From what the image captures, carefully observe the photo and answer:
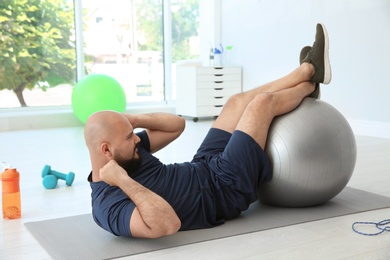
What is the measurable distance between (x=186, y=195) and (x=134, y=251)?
12.4 inches

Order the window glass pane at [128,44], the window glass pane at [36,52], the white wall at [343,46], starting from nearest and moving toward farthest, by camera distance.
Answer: the white wall at [343,46] < the window glass pane at [36,52] < the window glass pane at [128,44]

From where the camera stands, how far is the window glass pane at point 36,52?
227 inches

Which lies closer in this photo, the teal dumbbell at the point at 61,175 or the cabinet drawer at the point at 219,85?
the teal dumbbell at the point at 61,175

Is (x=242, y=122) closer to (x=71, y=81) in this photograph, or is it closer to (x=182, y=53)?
(x=71, y=81)

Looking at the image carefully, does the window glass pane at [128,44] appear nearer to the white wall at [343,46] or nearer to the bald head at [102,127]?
the white wall at [343,46]

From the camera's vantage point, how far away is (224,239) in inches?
79.4

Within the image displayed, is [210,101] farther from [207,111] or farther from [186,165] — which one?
[186,165]

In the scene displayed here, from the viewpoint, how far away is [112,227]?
1945mm

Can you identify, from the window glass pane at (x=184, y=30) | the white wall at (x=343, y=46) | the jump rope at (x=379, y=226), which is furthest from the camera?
the window glass pane at (x=184, y=30)

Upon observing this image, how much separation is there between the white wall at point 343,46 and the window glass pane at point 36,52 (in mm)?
2170

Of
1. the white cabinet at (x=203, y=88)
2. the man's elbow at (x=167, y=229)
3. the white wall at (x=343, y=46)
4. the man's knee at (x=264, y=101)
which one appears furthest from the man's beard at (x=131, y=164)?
the white cabinet at (x=203, y=88)

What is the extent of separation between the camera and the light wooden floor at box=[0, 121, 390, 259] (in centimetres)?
188

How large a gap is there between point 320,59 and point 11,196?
5.05 feet

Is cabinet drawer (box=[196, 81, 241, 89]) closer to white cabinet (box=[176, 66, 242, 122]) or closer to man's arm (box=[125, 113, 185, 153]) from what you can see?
white cabinet (box=[176, 66, 242, 122])
